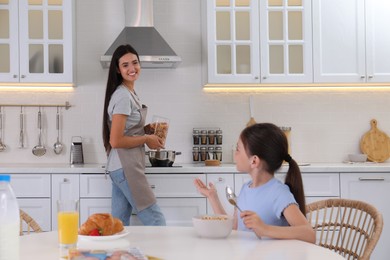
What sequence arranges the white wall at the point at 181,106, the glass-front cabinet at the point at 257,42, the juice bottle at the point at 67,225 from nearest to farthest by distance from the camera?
the juice bottle at the point at 67,225 → the glass-front cabinet at the point at 257,42 → the white wall at the point at 181,106

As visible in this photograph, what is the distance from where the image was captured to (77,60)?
4.46 metres

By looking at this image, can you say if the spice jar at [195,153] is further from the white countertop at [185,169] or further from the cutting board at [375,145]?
the cutting board at [375,145]

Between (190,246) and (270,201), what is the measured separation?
1.49 ft

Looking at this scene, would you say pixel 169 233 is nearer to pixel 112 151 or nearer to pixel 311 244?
pixel 311 244

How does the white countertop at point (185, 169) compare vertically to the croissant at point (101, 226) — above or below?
above

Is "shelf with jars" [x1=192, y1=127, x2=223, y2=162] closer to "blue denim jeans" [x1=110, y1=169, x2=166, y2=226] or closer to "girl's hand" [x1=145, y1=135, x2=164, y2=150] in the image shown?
"girl's hand" [x1=145, y1=135, x2=164, y2=150]

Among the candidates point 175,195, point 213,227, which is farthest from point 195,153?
point 213,227

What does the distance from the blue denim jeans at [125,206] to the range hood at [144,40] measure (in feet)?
3.55

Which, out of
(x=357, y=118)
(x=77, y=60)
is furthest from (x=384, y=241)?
(x=77, y=60)

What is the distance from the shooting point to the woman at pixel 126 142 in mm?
3152

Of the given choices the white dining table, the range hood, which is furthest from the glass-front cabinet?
the white dining table

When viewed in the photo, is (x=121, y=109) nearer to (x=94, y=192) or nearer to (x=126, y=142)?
(x=126, y=142)

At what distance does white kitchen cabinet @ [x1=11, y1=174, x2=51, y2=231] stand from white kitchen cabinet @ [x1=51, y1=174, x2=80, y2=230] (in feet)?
0.09

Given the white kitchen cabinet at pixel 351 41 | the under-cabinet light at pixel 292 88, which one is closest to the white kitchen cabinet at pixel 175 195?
the under-cabinet light at pixel 292 88
